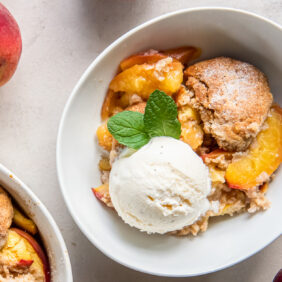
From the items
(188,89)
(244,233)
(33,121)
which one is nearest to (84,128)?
(33,121)

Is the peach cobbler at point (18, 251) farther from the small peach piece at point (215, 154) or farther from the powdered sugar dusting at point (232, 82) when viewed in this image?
the powdered sugar dusting at point (232, 82)

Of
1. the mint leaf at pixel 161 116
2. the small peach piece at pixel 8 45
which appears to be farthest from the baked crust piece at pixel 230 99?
the small peach piece at pixel 8 45

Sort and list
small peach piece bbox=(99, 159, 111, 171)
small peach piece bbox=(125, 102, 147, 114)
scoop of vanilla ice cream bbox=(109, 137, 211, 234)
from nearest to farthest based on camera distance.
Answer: scoop of vanilla ice cream bbox=(109, 137, 211, 234) < small peach piece bbox=(125, 102, 147, 114) < small peach piece bbox=(99, 159, 111, 171)

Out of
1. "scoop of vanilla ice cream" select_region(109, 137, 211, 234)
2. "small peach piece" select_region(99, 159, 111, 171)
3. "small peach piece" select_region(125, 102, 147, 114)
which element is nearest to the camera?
"scoop of vanilla ice cream" select_region(109, 137, 211, 234)

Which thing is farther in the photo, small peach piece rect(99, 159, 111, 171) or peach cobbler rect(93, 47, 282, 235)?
small peach piece rect(99, 159, 111, 171)

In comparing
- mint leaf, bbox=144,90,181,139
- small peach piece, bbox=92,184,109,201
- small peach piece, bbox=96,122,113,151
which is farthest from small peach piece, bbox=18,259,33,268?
mint leaf, bbox=144,90,181,139

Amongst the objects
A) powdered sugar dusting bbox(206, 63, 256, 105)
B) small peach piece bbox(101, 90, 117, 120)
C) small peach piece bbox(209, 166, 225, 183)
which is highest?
powdered sugar dusting bbox(206, 63, 256, 105)

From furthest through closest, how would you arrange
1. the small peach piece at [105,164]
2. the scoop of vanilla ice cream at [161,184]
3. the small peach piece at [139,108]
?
the small peach piece at [105,164]
the small peach piece at [139,108]
the scoop of vanilla ice cream at [161,184]

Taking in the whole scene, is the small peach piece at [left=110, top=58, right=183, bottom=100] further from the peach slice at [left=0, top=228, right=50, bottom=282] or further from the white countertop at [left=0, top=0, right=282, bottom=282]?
the peach slice at [left=0, top=228, right=50, bottom=282]
